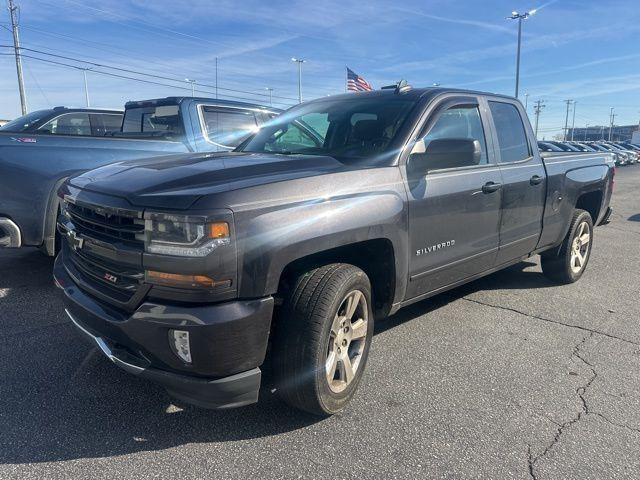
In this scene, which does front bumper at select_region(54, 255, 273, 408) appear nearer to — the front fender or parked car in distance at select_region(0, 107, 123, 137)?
the front fender

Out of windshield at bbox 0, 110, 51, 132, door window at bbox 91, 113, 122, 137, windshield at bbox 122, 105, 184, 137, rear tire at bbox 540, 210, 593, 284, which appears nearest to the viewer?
rear tire at bbox 540, 210, 593, 284

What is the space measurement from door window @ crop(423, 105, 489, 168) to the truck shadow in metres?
1.97

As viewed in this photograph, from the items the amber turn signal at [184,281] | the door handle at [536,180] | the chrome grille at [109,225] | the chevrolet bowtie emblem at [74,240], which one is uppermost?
the door handle at [536,180]

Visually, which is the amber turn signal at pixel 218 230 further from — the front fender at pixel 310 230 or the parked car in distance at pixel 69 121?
the parked car in distance at pixel 69 121

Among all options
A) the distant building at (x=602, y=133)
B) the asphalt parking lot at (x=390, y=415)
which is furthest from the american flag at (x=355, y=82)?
the distant building at (x=602, y=133)

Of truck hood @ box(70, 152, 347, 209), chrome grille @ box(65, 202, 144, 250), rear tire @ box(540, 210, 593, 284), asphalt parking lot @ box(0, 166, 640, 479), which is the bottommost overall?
asphalt parking lot @ box(0, 166, 640, 479)

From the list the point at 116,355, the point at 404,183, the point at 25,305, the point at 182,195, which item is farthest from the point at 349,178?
the point at 25,305

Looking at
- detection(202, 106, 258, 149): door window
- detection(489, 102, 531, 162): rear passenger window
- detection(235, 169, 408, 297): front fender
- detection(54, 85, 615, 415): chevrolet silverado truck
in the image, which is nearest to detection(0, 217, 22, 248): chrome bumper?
detection(54, 85, 615, 415): chevrolet silverado truck

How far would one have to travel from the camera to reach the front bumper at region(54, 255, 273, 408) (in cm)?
227

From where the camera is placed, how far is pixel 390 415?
289 cm

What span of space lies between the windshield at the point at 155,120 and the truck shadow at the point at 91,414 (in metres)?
3.35

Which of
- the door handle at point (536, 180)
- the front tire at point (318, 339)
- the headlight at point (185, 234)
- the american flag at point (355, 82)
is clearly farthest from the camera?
the american flag at point (355, 82)

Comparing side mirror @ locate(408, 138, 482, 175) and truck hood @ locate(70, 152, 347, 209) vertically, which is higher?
side mirror @ locate(408, 138, 482, 175)

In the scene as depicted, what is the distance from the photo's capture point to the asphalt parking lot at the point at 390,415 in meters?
2.45
